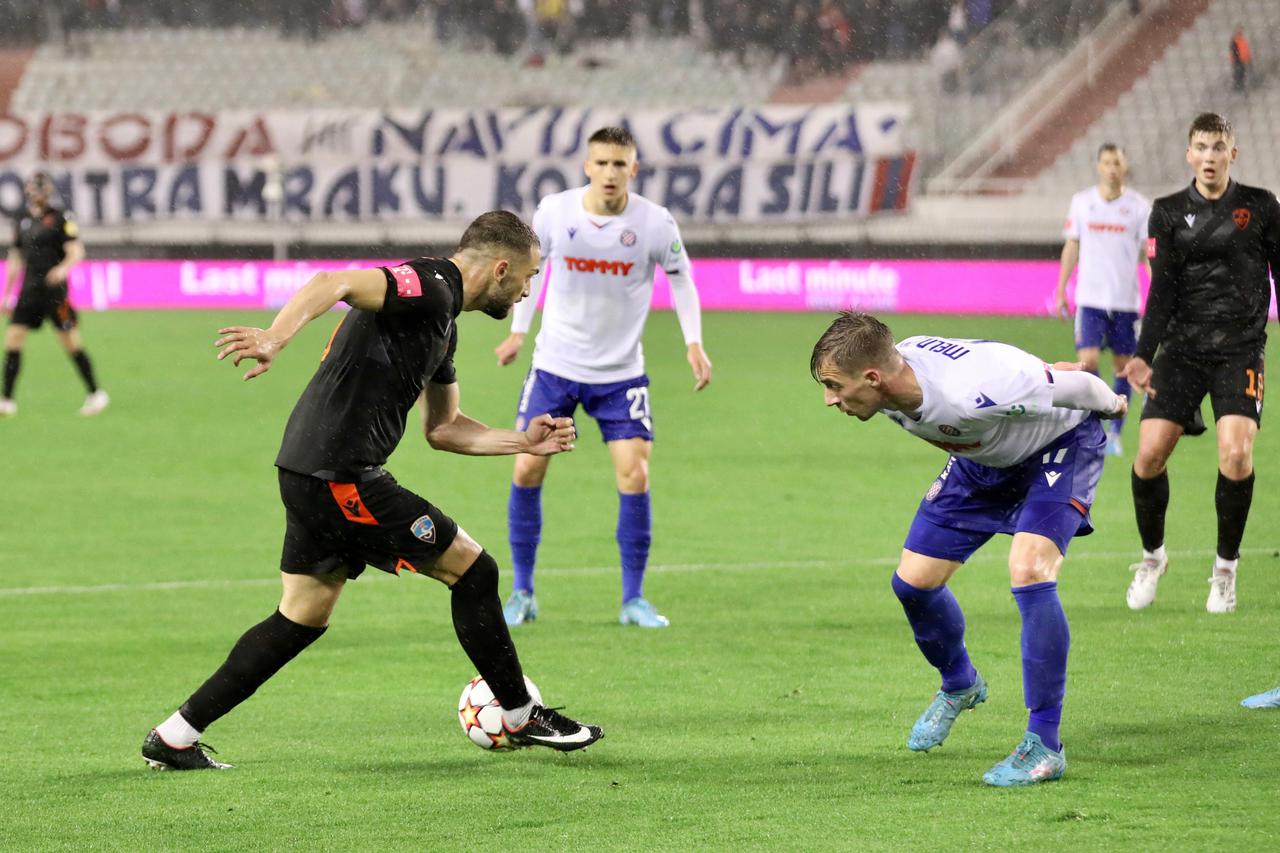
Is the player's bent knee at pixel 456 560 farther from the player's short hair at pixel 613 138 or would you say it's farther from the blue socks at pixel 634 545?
the player's short hair at pixel 613 138

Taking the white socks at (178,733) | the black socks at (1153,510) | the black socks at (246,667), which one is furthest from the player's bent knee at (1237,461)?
the white socks at (178,733)

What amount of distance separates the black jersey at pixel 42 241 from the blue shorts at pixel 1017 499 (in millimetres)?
12806

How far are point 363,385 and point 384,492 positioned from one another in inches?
12.9

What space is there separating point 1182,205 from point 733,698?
3.18 metres

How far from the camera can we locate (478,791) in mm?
5258

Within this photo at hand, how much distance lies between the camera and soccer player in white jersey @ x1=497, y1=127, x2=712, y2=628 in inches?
324

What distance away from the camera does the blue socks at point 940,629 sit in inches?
220

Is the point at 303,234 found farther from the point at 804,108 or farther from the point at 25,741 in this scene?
the point at 25,741

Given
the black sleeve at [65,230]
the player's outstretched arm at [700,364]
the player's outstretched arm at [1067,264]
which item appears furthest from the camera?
the black sleeve at [65,230]

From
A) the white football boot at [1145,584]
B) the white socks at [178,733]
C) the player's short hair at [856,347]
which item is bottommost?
the white football boot at [1145,584]

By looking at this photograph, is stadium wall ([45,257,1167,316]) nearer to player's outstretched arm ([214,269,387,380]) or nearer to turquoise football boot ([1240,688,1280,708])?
turquoise football boot ([1240,688,1280,708])

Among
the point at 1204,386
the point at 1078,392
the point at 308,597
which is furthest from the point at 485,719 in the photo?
the point at 1204,386

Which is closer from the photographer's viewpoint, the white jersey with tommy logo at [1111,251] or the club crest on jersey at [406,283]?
the club crest on jersey at [406,283]

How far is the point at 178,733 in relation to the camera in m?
5.50
